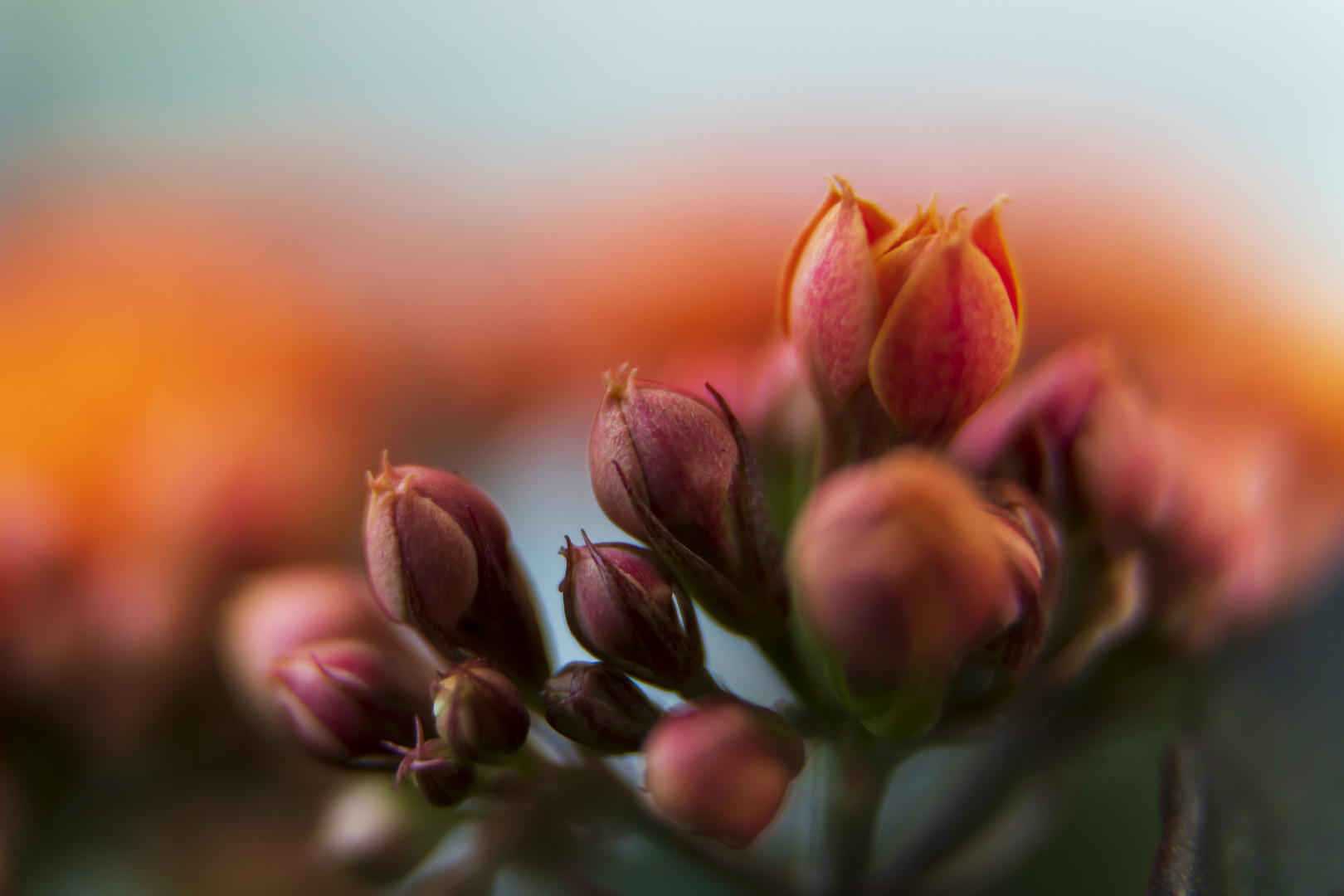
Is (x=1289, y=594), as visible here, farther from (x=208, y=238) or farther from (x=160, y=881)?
(x=208, y=238)

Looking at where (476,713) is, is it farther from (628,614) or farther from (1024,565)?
(1024,565)

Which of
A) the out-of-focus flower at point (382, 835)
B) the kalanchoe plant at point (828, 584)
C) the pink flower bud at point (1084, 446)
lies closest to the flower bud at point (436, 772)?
the kalanchoe plant at point (828, 584)

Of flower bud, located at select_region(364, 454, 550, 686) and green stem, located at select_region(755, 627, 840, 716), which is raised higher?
flower bud, located at select_region(364, 454, 550, 686)

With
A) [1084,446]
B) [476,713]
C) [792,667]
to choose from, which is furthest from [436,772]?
[1084,446]

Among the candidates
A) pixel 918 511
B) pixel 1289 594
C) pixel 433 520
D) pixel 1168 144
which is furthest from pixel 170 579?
pixel 1168 144

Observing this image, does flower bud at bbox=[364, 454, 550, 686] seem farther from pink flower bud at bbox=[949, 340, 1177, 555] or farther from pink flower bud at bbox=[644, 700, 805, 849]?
pink flower bud at bbox=[949, 340, 1177, 555]

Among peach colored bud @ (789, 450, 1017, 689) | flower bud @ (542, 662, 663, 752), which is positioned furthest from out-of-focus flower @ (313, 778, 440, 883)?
peach colored bud @ (789, 450, 1017, 689)
